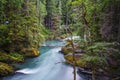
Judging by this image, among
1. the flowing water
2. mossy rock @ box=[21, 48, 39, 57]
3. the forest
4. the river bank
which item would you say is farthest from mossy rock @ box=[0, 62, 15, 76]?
mossy rock @ box=[21, 48, 39, 57]

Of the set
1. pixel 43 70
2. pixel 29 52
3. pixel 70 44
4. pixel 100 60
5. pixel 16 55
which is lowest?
pixel 43 70

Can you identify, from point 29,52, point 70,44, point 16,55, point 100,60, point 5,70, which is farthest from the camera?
point 29,52

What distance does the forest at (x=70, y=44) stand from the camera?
11.3 metres

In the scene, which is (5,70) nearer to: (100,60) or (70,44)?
(70,44)

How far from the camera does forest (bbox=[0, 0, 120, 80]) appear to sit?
36.9 feet

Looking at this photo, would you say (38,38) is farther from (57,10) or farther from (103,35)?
(57,10)

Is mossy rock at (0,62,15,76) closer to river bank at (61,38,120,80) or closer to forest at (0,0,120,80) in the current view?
forest at (0,0,120,80)

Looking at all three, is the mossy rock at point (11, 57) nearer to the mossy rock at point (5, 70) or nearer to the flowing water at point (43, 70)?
the flowing water at point (43, 70)

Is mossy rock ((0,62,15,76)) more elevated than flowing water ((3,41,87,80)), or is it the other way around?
mossy rock ((0,62,15,76))

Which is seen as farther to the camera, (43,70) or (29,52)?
(29,52)

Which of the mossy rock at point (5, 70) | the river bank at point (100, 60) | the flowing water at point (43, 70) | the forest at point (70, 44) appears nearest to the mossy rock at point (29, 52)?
the forest at point (70, 44)

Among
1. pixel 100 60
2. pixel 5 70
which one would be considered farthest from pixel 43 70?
pixel 100 60

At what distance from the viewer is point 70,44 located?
10.8 m

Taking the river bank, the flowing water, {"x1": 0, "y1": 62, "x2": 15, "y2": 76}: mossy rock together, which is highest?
the river bank
